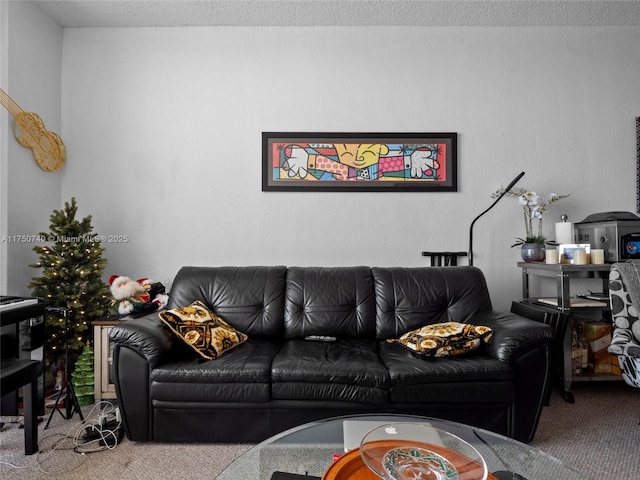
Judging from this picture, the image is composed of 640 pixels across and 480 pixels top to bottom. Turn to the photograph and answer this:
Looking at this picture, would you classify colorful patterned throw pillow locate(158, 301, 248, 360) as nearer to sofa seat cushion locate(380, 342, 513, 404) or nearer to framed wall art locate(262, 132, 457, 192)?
sofa seat cushion locate(380, 342, 513, 404)

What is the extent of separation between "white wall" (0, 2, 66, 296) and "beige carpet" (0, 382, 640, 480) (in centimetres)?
109

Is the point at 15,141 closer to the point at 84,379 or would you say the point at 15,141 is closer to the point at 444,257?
the point at 84,379

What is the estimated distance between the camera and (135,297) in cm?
247

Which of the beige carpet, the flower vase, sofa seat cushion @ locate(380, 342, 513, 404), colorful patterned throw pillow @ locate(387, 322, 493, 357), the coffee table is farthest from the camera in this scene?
the flower vase

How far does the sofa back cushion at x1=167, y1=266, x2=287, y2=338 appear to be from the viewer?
7.45ft

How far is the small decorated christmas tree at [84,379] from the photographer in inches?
87.6

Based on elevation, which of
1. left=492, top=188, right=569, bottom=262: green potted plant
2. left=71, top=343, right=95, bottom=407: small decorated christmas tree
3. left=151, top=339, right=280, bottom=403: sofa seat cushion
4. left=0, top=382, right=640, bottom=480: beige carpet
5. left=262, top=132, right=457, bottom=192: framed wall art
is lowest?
left=0, top=382, right=640, bottom=480: beige carpet

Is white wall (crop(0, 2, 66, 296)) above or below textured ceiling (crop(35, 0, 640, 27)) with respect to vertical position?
below

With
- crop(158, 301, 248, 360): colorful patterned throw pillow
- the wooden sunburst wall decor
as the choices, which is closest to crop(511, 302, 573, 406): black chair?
crop(158, 301, 248, 360): colorful patterned throw pillow

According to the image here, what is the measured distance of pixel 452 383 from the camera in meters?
1.74

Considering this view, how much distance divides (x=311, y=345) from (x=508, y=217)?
195 cm

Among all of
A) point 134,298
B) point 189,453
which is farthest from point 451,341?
point 134,298

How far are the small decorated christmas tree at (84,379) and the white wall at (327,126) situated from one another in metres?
0.77

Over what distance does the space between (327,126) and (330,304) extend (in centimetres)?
146
